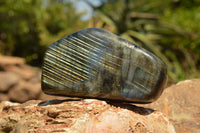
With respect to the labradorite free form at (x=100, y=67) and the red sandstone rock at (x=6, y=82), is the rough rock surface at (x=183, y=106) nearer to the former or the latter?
the labradorite free form at (x=100, y=67)

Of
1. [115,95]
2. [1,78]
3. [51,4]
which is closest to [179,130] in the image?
[115,95]

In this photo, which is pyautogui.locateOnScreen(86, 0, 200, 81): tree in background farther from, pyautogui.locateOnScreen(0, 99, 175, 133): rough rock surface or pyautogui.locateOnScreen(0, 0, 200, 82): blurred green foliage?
pyautogui.locateOnScreen(0, 99, 175, 133): rough rock surface

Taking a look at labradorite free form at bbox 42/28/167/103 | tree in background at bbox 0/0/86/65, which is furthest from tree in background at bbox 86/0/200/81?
labradorite free form at bbox 42/28/167/103

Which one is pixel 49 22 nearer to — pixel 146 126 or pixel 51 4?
pixel 51 4

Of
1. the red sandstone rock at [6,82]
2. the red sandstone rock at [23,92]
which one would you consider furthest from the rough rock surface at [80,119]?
the red sandstone rock at [6,82]

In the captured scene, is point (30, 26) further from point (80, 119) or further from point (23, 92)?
point (80, 119)

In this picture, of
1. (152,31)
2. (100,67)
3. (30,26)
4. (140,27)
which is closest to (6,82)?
(100,67)
